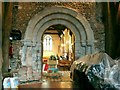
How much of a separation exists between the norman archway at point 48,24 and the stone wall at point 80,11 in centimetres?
16

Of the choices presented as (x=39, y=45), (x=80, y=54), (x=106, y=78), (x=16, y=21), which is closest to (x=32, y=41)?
(x=39, y=45)

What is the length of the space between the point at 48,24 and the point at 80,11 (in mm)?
1297

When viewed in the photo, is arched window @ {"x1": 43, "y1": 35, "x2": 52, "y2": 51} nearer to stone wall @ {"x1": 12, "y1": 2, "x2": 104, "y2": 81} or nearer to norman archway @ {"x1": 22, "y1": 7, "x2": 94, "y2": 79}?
norman archway @ {"x1": 22, "y1": 7, "x2": 94, "y2": 79}

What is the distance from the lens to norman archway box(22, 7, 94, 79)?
835cm

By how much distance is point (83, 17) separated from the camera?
846cm

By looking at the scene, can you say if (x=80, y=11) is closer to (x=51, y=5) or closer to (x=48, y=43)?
(x=51, y=5)

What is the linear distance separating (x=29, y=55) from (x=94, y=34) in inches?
98.7

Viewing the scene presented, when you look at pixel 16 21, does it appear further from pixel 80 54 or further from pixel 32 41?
pixel 80 54

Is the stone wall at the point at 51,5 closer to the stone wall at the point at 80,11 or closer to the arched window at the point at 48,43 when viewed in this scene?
the stone wall at the point at 80,11

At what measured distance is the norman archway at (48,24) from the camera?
27.4 feet

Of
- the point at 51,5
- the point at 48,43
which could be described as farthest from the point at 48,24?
the point at 48,43

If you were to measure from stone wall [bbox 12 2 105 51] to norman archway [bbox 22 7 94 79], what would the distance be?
160 millimetres

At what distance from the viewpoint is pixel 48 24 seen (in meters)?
8.71

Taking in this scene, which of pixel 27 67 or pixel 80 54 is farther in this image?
pixel 80 54
